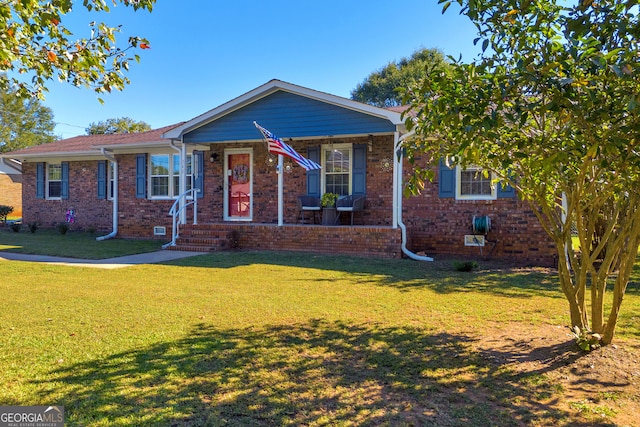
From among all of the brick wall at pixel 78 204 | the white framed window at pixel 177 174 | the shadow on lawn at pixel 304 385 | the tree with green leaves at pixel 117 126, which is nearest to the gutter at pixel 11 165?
the brick wall at pixel 78 204

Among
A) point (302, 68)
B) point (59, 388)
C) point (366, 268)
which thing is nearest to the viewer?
point (59, 388)

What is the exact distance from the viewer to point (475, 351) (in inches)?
156

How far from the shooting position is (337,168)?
12406mm

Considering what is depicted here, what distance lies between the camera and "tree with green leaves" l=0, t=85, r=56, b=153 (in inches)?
1729

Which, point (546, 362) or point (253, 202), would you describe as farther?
point (253, 202)

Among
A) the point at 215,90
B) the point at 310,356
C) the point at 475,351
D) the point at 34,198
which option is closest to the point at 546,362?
the point at 475,351

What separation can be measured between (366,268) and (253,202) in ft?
18.3

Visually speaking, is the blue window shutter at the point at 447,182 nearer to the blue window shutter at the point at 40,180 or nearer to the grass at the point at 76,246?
the grass at the point at 76,246

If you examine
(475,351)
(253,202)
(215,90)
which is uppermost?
(215,90)

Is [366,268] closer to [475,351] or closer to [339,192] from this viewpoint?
[339,192]

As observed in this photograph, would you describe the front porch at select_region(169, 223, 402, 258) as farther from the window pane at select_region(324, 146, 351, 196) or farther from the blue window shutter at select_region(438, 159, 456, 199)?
the blue window shutter at select_region(438, 159, 456, 199)

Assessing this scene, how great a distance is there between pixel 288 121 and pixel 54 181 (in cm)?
1070
